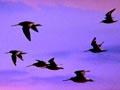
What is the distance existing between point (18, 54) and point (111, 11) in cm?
791

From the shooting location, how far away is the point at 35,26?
33781 mm

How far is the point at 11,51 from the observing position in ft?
122

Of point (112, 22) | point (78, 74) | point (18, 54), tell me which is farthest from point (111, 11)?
point (18, 54)

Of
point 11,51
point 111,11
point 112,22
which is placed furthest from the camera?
point 11,51

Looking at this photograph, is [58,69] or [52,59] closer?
[58,69]

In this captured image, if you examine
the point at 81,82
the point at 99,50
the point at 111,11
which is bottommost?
the point at 81,82

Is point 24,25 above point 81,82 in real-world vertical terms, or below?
above

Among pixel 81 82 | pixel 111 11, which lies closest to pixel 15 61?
pixel 81 82

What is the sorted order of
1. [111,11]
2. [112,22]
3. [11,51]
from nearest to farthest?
[112,22] < [111,11] < [11,51]

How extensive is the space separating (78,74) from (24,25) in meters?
5.55

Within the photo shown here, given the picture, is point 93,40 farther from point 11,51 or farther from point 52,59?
point 11,51

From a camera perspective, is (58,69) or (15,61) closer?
(58,69)

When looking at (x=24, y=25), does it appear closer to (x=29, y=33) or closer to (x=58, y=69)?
(x=29, y=33)

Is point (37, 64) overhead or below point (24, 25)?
below
